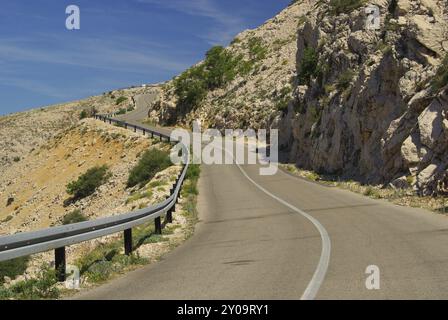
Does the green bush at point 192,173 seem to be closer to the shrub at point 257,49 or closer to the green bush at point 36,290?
the green bush at point 36,290

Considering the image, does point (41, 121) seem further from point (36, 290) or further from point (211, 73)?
point (36, 290)

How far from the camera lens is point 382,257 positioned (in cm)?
978

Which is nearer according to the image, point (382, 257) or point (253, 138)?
point (382, 257)

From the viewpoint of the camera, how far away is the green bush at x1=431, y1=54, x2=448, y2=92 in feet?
67.2

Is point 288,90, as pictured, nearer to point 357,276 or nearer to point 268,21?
point 268,21

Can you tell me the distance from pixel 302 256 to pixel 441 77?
1360 cm

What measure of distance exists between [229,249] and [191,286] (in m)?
3.70

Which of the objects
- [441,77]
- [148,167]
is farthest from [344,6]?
[441,77]

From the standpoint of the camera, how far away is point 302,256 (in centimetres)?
1021

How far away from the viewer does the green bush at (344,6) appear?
39.0 meters

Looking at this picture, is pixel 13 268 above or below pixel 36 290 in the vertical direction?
below

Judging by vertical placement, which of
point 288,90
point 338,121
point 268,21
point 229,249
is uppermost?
point 268,21

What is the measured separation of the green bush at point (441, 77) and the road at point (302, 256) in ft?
17.9
